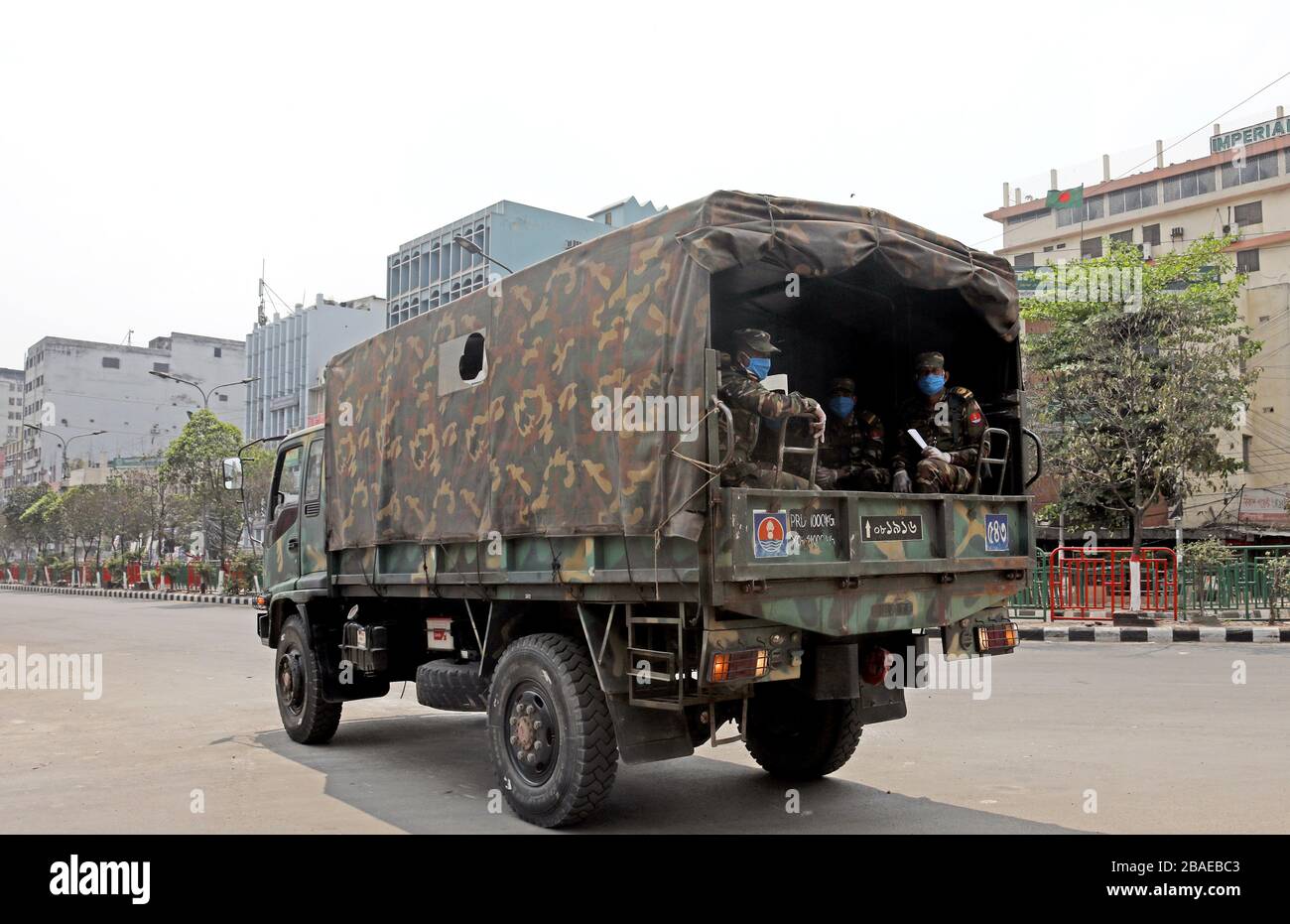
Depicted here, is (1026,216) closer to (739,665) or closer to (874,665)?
(874,665)

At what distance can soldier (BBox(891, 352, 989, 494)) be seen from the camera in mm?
6312

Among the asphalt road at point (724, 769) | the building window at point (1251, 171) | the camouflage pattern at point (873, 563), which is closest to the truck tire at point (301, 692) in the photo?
the asphalt road at point (724, 769)

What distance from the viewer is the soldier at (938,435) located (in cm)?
631

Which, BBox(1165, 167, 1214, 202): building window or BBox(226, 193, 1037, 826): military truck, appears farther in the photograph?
BBox(1165, 167, 1214, 202): building window

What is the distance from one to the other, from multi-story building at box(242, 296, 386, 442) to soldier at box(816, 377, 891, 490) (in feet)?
201

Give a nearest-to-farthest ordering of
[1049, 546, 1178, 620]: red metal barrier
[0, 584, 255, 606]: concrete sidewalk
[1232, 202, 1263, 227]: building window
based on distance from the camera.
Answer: [1049, 546, 1178, 620]: red metal barrier
[0, 584, 255, 606]: concrete sidewalk
[1232, 202, 1263, 227]: building window

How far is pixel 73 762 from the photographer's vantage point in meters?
7.51

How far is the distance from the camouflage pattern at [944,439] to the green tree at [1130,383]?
14.4m

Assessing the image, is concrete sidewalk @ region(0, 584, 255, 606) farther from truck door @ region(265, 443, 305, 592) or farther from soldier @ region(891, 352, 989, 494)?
soldier @ region(891, 352, 989, 494)

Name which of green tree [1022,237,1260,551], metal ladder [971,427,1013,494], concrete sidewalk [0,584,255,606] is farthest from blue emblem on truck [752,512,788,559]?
concrete sidewalk [0,584,255,606]

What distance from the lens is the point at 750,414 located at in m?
5.51

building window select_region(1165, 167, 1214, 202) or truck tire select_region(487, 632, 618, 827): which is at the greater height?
building window select_region(1165, 167, 1214, 202)
